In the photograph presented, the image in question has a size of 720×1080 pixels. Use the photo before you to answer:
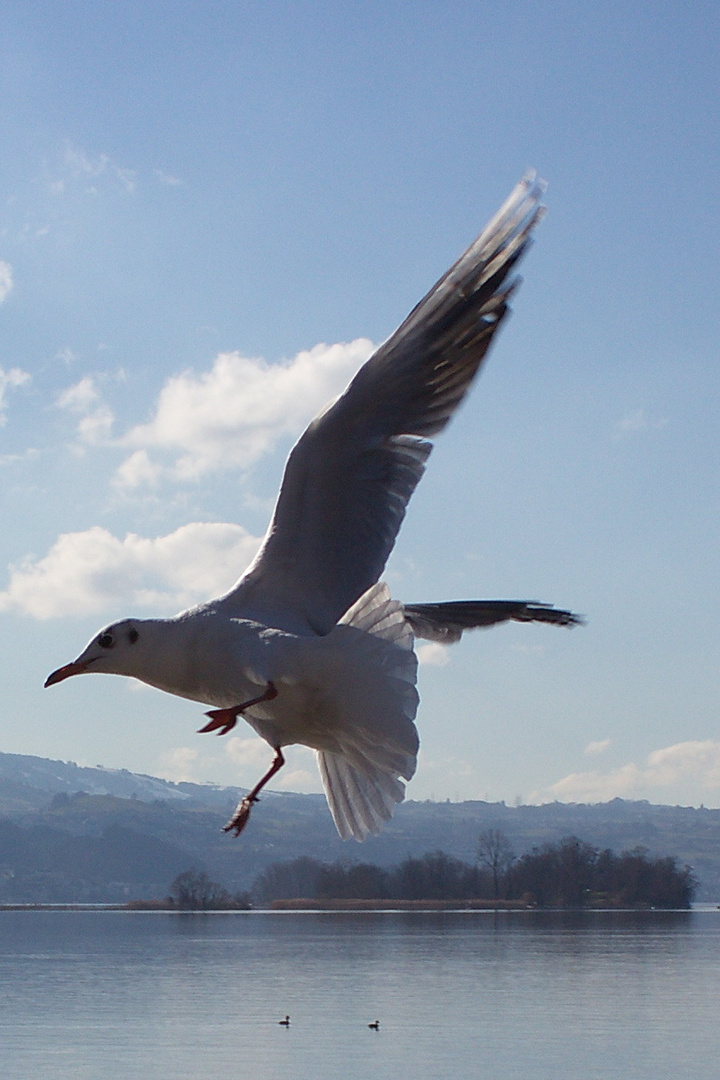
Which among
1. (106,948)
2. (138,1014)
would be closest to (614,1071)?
(138,1014)

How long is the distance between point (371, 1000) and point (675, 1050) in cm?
2152

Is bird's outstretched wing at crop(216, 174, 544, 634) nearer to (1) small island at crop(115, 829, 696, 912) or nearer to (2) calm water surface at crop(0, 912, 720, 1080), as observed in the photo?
(2) calm water surface at crop(0, 912, 720, 1080)

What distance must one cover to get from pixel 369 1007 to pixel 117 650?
2610 inches

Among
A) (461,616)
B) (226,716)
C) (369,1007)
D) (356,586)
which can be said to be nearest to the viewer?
(226,716)

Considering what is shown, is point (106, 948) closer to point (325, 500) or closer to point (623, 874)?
point (623, 874)

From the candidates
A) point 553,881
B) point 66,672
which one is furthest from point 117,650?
point 553,881

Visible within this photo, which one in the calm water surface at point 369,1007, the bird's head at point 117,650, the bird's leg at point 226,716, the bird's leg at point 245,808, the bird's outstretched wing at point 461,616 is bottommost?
the calm water surface at point 369,1007

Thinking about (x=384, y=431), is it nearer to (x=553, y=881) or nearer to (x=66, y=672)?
(x=66, y=672)

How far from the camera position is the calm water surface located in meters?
50.3

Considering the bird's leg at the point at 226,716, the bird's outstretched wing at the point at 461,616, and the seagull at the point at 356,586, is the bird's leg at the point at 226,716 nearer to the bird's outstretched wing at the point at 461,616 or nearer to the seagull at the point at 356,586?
the seagull at the point at 356,586

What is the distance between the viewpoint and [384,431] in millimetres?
5789

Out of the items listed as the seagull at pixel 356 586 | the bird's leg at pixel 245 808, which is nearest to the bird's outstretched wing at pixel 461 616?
the seagull at pixel 356 586

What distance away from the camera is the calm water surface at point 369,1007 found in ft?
165

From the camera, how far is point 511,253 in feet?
18.7
